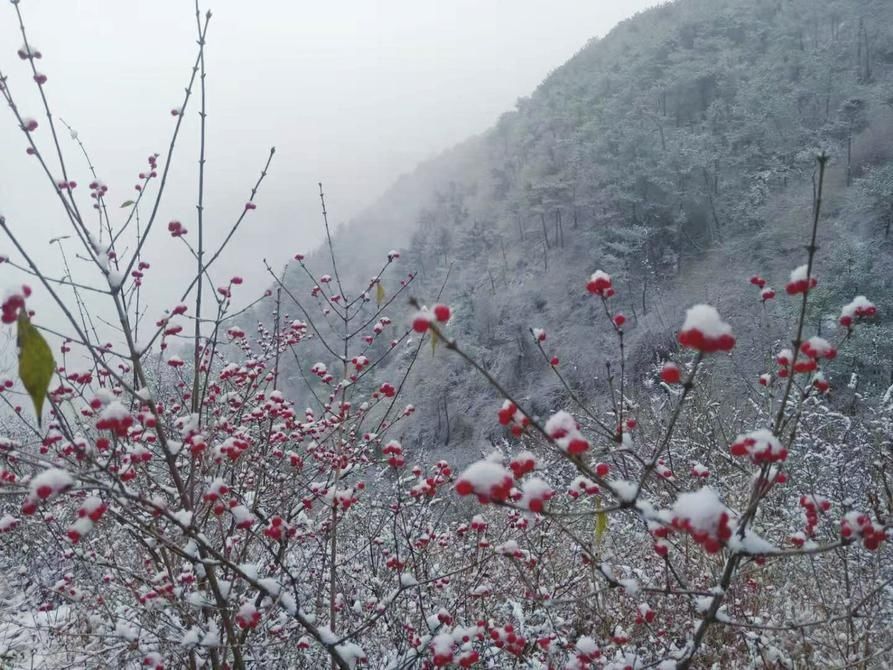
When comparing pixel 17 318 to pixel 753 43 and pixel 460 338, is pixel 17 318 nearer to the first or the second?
pixel 460 338

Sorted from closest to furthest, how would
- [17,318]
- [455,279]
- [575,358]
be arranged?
[17,318]
[575,358]
[455,279]

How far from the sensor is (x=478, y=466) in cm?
124

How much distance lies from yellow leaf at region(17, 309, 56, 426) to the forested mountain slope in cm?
1745

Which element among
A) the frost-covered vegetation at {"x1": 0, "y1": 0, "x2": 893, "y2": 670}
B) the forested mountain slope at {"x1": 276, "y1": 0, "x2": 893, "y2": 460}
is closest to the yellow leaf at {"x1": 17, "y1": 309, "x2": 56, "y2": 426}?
the frost-covered vegetation at {"x1": 0, "y1": 0, "x2": 893, "y2": 670}

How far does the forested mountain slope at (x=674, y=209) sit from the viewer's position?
23.7 meters

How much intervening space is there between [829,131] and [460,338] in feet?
81.5

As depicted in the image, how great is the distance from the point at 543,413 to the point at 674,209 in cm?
1592

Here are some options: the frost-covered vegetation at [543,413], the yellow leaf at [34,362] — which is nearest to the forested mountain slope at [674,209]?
the frost-covered vegetation at [543,413]

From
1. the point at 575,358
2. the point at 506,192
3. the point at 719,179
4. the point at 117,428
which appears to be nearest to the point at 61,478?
the point at 117,428

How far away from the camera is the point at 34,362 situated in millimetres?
1143

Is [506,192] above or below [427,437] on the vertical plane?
above

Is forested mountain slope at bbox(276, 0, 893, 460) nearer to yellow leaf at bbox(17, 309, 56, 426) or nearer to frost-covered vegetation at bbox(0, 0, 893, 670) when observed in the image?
frost-covered vegetation at bbox(0, 0, 893, 670)

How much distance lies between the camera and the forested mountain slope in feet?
77.9

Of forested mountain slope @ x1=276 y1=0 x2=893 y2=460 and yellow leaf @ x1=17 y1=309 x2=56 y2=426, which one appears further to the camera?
forested mountain slope @ x1=276 y1=0 x2=893 y2=460
